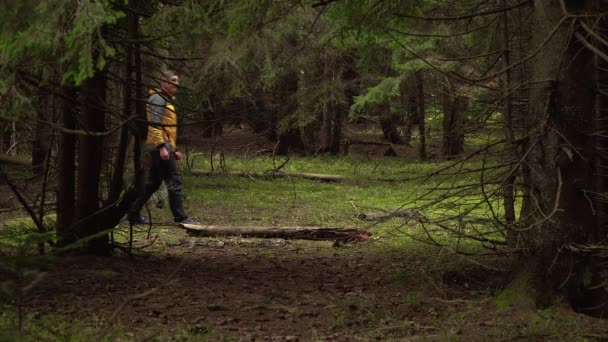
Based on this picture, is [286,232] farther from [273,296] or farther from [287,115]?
[287,115]

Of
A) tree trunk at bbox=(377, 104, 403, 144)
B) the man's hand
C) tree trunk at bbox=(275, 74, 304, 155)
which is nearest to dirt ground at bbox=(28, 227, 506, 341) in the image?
the man's hand

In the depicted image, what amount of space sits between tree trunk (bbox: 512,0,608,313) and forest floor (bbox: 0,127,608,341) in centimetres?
33

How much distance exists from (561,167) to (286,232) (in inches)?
205

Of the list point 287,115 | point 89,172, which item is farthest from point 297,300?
point 287,115

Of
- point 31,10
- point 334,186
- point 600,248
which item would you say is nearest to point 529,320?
point 600,248

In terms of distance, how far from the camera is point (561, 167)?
655 cm

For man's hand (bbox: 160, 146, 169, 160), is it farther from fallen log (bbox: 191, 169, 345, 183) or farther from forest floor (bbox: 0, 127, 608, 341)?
fallen log (bbox: 191, 169, 345, 183)

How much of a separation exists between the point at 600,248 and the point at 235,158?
2192 centimetres

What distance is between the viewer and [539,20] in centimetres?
668

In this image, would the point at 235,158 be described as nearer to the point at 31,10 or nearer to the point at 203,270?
the point at 203,270

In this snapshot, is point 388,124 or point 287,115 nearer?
point 287,115

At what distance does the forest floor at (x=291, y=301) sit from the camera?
579 cm

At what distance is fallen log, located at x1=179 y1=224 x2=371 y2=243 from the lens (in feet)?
35.6

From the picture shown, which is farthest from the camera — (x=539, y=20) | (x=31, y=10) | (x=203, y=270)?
(x=203, y=270)
